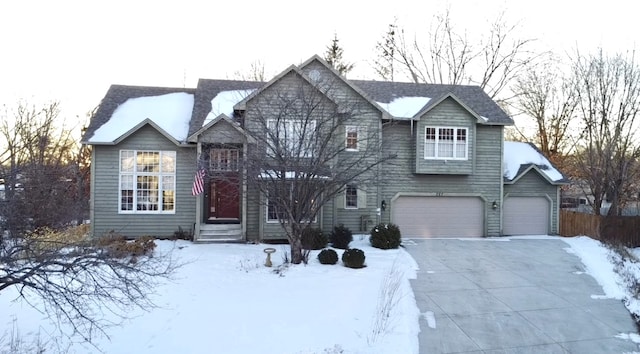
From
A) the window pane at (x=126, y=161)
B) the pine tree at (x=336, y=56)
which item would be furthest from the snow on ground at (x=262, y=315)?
the pine tree at (x=336, y=56)

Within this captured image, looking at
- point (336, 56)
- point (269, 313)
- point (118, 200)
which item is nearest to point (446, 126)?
point (269, 313)

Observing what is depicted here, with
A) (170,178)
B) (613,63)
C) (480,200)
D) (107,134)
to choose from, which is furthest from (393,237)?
(613,63)

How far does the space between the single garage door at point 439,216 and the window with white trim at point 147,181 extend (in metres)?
9.54

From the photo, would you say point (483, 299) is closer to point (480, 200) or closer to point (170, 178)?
point (480, 200)

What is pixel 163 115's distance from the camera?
16.7 m

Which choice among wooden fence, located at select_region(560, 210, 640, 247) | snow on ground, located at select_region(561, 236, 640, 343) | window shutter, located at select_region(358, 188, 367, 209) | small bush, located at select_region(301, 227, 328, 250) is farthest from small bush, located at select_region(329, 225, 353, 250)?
wooden fence, located at select_region(560, 210, 640, 247)

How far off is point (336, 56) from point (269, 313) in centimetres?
3041

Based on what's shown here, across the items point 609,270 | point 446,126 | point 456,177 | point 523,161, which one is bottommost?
point 609,270

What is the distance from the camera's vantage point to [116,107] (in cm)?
1709

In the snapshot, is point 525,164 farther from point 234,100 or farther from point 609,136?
point 234,100

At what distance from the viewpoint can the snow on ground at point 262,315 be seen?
6805 mm

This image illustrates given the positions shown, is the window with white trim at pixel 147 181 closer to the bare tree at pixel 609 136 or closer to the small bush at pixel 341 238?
the small bush at pixel 341 238

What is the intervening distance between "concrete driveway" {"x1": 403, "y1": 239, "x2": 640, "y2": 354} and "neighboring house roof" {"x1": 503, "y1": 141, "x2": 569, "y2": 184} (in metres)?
5.70

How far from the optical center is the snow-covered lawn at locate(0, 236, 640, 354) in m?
6.81
